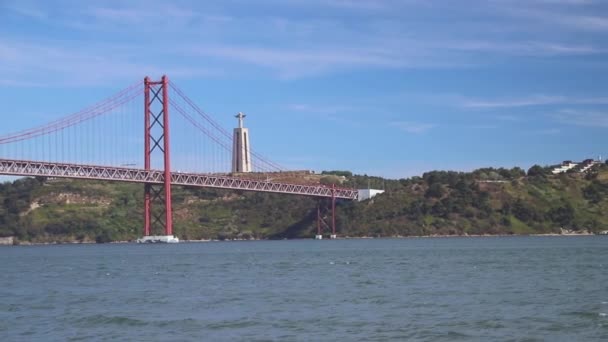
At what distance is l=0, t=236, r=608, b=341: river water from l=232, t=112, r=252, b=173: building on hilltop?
91.8 metres

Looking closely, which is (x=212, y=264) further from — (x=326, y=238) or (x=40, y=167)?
(x=326, y=238)

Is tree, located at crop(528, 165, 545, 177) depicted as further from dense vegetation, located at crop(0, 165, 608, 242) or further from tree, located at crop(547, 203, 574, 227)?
tree, located at crop(547, 203, 574, 227)

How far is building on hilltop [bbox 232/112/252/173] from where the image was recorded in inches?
5689

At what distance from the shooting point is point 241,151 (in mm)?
145250

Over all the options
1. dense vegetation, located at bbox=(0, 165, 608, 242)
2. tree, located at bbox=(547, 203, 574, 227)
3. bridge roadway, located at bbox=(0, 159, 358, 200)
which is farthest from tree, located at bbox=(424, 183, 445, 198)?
bridge roadway, located at bbox=(0, 159, 358, 200)

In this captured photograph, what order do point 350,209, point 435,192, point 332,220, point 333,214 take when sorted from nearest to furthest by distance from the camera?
point 333,214 < point 332,220 < point 435,192 < point 350,209

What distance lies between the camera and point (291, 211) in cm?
13662

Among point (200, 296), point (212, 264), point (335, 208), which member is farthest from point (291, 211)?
point (200, 296)

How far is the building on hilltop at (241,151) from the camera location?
14450cm

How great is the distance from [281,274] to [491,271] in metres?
9.09

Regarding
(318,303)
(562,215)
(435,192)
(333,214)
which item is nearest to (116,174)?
(333,214)

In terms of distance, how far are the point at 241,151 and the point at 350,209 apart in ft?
74.1

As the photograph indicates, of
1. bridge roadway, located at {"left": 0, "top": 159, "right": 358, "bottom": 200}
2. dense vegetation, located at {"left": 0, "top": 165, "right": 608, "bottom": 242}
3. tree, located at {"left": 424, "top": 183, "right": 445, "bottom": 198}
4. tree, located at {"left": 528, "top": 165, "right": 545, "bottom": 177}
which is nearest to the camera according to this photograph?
bridge roadway, located at {"left": 0, "top": 159, "right": 358, "bottom": 200}

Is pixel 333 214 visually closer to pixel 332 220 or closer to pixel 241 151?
pixel 332 220
